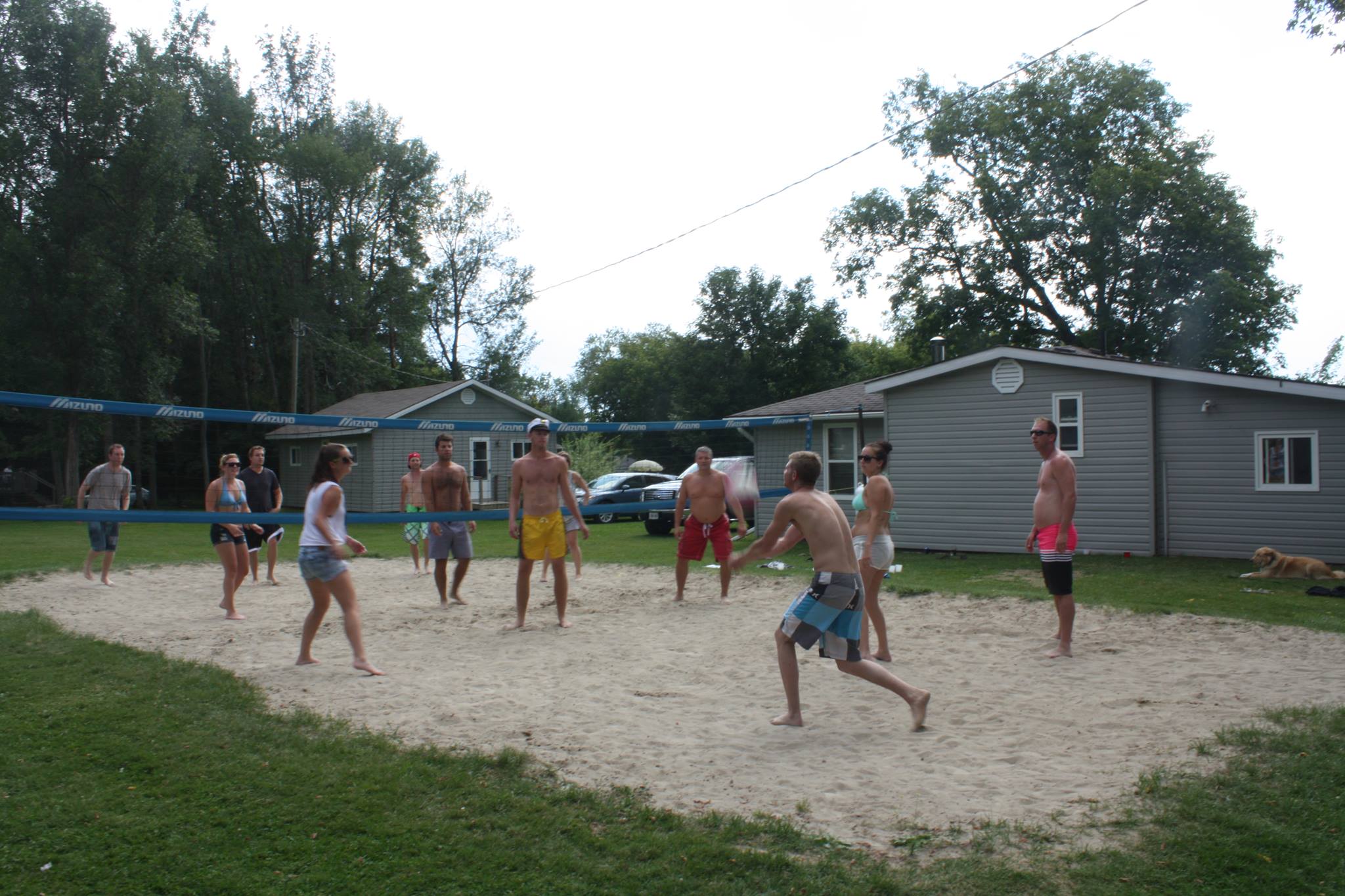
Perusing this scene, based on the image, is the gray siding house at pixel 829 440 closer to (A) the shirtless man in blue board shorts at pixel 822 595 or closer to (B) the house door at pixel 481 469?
(B) the house door at pixel 481 469

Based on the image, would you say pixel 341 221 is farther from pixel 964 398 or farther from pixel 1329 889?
pixel 1329 889

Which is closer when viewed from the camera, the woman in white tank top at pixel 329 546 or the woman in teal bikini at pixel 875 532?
the woman in white tank top at pixel 329 546

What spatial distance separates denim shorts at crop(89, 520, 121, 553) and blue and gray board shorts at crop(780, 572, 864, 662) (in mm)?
9527

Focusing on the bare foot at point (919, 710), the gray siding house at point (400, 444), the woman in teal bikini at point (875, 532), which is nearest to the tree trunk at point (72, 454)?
the gray siding house at point (400, 444)

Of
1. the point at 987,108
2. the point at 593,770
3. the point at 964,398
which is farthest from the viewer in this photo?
the point at 987,108

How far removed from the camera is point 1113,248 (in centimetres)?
3192

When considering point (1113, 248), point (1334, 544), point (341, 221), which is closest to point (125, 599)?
→ point (1334, 544)

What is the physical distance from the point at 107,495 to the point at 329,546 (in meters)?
6.34

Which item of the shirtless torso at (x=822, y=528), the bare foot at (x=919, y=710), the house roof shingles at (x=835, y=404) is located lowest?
the bare foot at (x=919, y=710)

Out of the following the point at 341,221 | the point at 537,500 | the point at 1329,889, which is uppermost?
the point at 341,221

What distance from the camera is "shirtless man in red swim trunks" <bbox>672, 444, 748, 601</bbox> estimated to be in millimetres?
10367

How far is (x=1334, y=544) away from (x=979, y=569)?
5.24 meters

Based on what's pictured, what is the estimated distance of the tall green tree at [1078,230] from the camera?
3052 centimetres

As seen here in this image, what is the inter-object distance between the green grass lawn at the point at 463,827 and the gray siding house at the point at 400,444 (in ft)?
48.5
